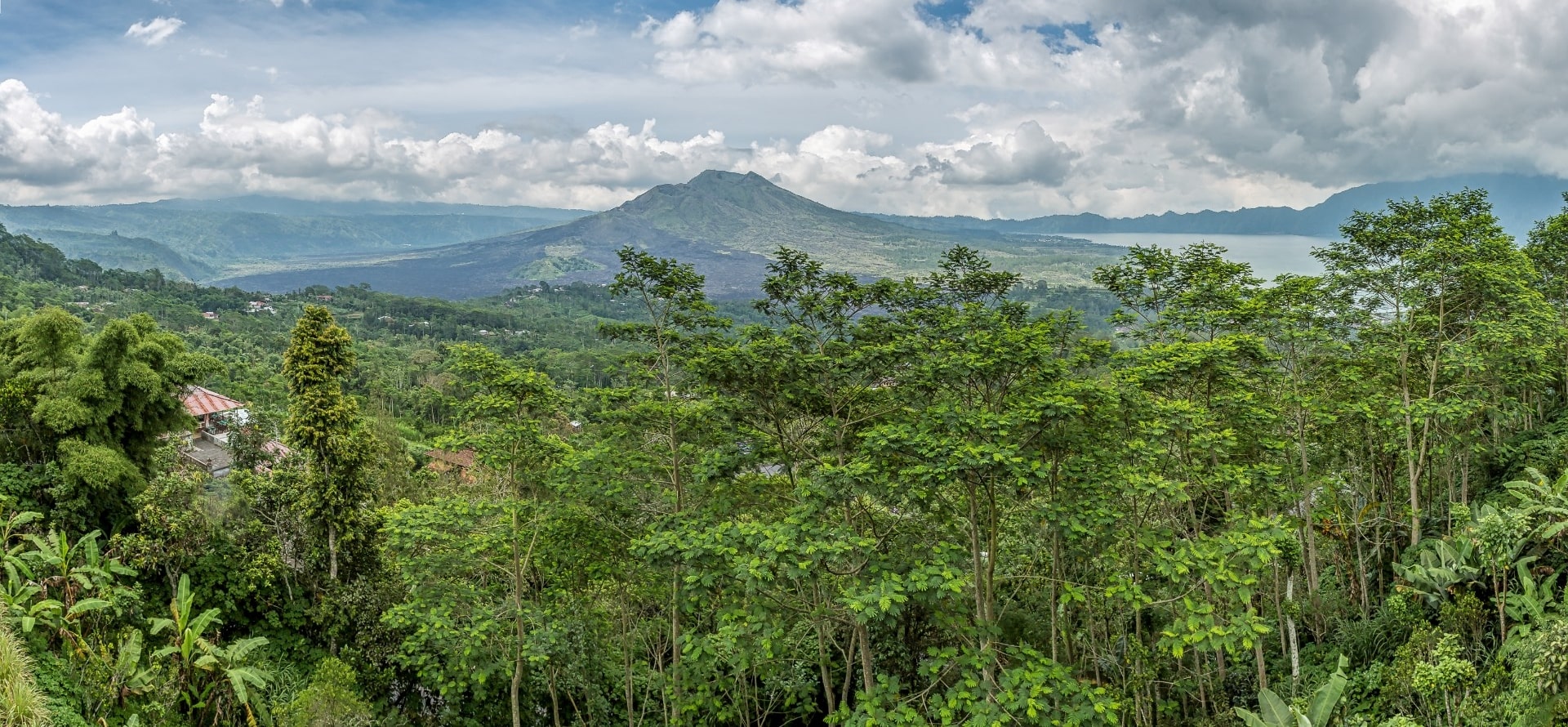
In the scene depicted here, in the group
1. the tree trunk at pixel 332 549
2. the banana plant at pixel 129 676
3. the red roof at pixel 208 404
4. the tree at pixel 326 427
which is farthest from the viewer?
the red roof at pixel 208 404

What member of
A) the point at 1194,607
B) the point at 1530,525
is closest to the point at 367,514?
the point at 1194,607

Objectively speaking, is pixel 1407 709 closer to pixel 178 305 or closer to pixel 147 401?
pixel 147 401

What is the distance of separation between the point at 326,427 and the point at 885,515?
360 inches

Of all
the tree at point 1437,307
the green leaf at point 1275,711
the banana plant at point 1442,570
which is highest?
the tree at point 1437,307

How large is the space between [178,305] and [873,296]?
90.2 m

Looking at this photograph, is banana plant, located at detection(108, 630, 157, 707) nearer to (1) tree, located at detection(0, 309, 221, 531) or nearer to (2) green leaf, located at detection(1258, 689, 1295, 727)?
(1) tree, located at detection(0, 309, 221, 531)

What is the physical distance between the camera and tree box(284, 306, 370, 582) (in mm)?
11836

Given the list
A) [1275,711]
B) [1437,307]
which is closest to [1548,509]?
[1275,711]

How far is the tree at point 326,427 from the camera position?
1184 centimetres

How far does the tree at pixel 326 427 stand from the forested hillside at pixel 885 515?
0.21 feet

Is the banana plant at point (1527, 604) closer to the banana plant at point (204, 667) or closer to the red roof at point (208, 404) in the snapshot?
the banana plant at point (204, 667)

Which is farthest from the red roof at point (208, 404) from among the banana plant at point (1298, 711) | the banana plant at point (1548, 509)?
the banana plant at point (1548, 509)

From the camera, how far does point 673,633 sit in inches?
348

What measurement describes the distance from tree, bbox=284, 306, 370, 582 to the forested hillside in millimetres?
65
